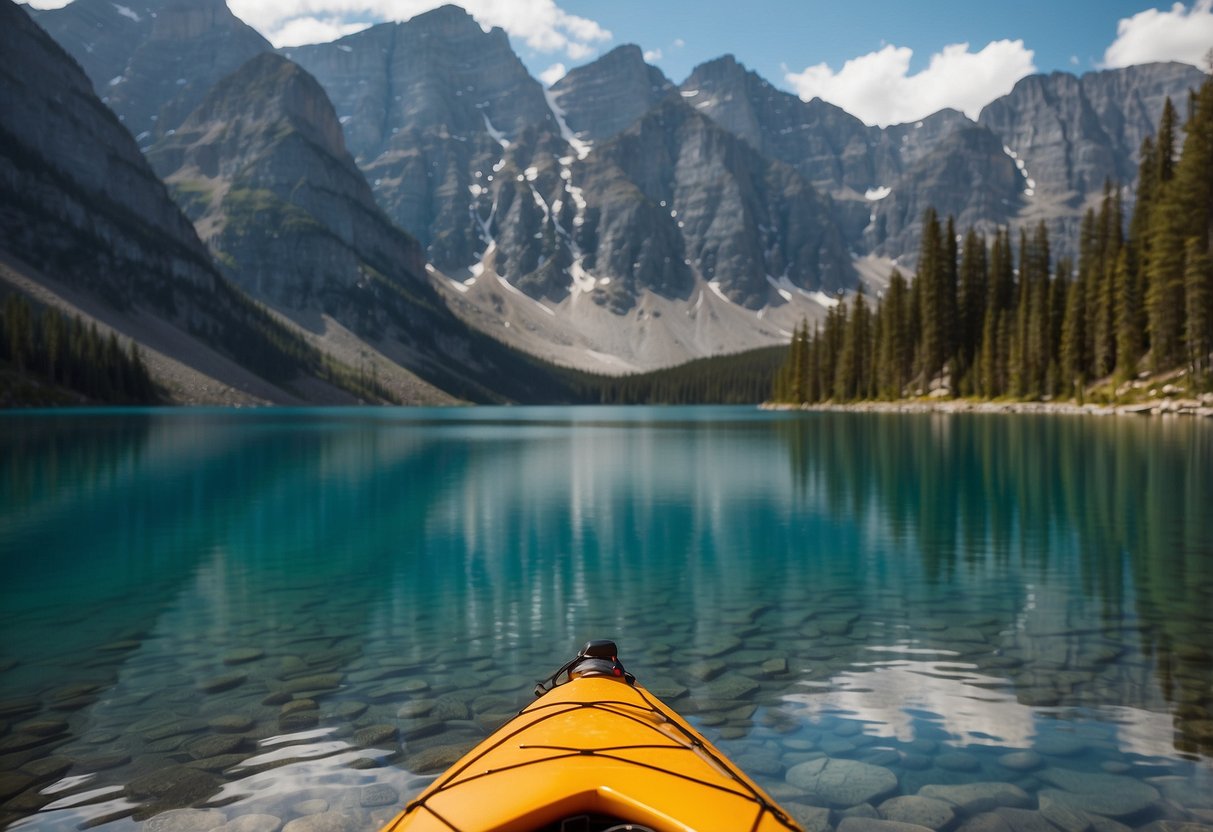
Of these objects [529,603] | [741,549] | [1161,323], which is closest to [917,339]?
[1161,323]

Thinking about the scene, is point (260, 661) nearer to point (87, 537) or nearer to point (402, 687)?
point (402, 687)

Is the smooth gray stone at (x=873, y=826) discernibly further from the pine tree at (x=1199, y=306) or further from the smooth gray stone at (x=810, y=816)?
the pine tree at (x=1199, y=306)

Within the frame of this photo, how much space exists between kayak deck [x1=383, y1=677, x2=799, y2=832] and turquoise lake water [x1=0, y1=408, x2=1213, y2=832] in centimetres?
237

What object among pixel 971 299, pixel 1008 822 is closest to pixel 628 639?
pixel 1008 822

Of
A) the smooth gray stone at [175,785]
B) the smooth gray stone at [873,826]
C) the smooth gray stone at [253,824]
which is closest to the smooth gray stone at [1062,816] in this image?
the smooth gray stone at [873,826]

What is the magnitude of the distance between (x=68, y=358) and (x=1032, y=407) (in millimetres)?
159300

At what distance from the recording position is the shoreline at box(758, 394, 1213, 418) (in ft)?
246

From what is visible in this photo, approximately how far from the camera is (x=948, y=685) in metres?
12.0

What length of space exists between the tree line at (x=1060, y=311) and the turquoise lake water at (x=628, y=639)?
56.3 m

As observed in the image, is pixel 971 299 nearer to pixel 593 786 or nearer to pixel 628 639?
pixel 628 639

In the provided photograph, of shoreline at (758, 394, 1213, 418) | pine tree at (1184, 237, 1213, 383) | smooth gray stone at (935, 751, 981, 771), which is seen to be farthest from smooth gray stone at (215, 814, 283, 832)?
pine tree at (1184, 237, 1213, 383)

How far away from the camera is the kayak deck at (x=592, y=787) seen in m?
5.59

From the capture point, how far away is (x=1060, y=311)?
98.9 metres

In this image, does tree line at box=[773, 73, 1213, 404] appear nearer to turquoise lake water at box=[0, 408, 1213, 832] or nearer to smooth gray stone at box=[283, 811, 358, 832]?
turquoise lake water at box=[0, 408, 1213, 832]
